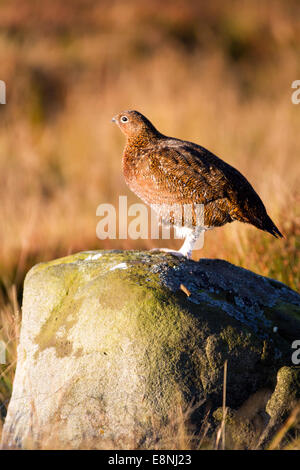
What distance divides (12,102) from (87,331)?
12573 millimetres

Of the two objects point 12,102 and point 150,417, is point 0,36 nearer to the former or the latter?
point 12,102

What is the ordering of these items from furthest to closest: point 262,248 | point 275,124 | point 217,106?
point 217,106, point 275,124, point 262,248

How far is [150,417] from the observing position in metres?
2.70

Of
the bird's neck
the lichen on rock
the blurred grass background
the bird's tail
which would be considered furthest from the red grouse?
the blurred grass background

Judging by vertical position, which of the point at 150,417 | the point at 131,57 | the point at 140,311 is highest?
the point at 131,57

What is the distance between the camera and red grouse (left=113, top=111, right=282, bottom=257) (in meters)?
3.35

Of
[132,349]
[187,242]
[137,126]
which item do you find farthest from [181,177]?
[132,349]

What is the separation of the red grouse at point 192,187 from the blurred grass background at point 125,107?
1129 millimetres

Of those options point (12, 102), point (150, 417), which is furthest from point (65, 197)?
point (150, 417)

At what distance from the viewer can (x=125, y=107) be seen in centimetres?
1430

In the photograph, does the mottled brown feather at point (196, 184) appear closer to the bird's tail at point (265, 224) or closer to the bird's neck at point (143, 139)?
the bird's tail at point (265, 224)

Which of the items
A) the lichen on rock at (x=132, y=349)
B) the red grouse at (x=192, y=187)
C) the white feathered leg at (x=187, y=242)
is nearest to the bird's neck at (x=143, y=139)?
the red grouse at (x=192, y=187)

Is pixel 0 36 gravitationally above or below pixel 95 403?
above

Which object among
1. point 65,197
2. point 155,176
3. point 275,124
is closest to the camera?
point 155,176
